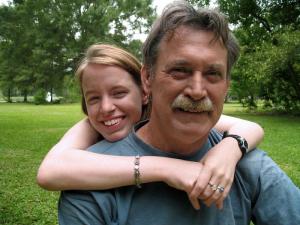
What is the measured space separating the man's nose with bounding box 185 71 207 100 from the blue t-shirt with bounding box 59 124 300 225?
0.28 m

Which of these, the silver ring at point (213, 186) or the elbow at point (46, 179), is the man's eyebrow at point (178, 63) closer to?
the silver ring at point (213, 186)

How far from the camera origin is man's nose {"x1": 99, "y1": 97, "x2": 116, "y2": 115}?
7.07 ft

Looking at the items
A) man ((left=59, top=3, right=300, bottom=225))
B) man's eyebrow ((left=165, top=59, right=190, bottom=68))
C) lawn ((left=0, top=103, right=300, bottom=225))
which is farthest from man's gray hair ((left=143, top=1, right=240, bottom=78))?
lawn ((left=0, top=103, right=300, bottom=225))

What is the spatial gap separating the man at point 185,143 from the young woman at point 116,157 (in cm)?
5

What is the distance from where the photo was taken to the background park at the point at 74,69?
7.86 m

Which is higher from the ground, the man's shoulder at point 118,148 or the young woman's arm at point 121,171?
the man's shoulder at point 118,148

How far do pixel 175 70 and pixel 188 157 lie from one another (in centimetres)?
37

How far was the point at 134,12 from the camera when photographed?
39.3 m

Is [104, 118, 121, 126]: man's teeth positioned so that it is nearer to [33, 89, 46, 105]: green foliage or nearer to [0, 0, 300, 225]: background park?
[0, 0, 300, 225]: background park

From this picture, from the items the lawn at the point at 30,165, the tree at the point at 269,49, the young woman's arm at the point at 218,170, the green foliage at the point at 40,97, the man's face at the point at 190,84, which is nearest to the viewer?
the young woman's arm at the point at 218,170

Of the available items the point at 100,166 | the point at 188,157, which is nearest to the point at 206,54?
the point at 188,157

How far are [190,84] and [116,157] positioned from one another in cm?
40

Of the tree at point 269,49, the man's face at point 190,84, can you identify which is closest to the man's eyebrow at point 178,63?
the man's face at point 190,84

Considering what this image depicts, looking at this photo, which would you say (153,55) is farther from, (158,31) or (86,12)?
(86,12)
